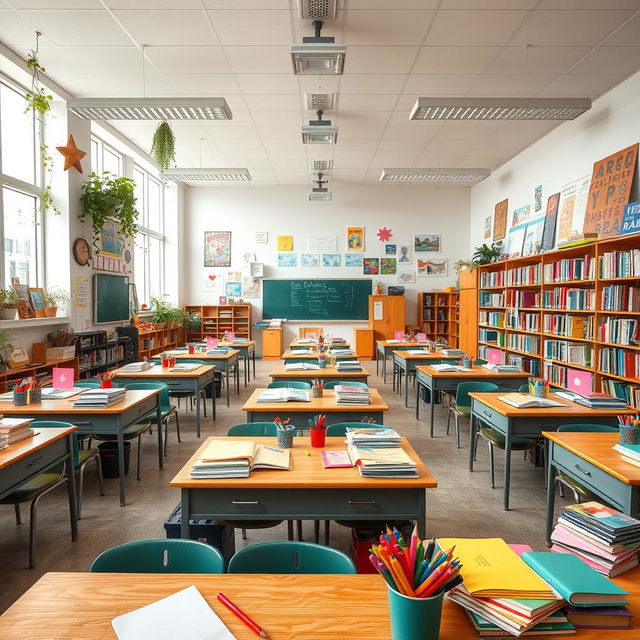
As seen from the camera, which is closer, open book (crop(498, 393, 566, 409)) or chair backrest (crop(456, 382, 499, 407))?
open book (crop(498, 393, 566, 409))

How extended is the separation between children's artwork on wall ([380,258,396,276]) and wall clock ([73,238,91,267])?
6.69 m

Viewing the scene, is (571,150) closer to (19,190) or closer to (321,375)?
(321,375)

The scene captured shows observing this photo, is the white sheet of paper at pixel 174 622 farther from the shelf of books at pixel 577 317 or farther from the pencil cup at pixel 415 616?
the shelf of books at pixel 577 317

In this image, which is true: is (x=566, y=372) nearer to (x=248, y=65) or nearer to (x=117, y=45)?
(x=248, y=65)

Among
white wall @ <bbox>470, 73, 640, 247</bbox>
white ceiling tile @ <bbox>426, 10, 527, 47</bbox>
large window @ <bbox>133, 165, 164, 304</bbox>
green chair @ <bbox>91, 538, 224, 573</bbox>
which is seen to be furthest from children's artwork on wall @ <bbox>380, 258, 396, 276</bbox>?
green chair @ <bbox>91, 538, 224, 573</bbox>

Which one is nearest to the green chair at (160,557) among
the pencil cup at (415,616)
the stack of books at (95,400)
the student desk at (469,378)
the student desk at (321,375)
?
the pencil cup at (415,616)

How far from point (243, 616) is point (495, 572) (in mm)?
640

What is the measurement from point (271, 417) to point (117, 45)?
430 cm

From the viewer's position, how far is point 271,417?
11.4ft

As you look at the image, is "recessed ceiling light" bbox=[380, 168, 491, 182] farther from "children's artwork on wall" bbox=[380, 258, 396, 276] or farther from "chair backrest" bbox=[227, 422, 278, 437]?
"chair backrest" bbox=[227, 422, 278, 437]

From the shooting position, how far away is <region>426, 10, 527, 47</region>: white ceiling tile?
4.38 m

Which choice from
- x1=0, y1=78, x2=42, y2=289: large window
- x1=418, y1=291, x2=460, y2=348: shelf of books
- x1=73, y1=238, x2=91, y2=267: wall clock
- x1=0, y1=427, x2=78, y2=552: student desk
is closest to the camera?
x1=0, y1=427, x2=78, y2=552: student desk

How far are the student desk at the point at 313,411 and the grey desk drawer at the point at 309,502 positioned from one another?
121cm

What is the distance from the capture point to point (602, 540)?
135cm
